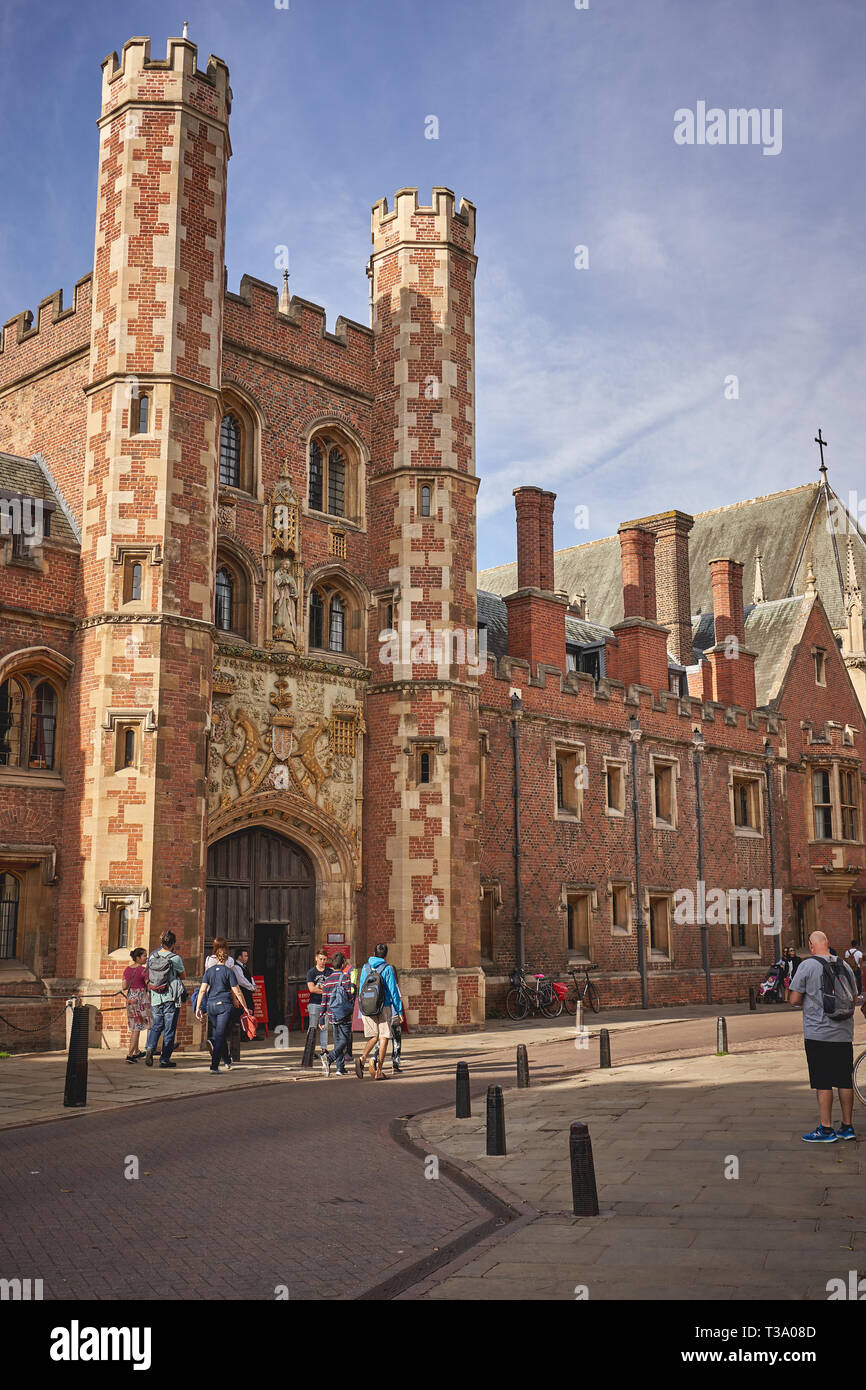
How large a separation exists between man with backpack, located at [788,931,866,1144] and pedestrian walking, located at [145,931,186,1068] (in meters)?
9.30

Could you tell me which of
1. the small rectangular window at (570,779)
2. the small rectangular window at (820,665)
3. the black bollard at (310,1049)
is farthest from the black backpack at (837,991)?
the small rectangular window at (820,665)

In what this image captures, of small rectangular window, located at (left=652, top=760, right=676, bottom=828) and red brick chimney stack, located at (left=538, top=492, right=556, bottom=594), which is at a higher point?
red brick chimney stack, located at (left=538, top=492, right=556, bottom=594)

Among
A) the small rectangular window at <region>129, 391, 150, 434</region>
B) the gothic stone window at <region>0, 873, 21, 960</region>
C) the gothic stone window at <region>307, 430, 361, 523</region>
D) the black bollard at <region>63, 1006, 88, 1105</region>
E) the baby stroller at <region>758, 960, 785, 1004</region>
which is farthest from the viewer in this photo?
the baby stroller at <region>758, 960, 785, 1004</region>

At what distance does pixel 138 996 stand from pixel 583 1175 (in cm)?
1071

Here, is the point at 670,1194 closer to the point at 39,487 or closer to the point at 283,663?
the point at 283,663

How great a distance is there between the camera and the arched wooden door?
2202 centimetres

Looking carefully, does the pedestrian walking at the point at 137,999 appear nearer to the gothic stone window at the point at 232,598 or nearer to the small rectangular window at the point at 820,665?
the gothic stone window at the point at 232,598

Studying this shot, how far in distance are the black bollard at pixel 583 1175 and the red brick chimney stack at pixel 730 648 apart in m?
28.4

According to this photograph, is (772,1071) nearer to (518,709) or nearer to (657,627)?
(518,709)

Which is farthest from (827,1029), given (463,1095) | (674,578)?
(674,578)

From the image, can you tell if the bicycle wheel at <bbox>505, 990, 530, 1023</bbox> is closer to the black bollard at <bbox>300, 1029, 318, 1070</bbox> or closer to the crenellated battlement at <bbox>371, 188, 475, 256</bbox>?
the black bollard at <bbox>300, 1029, 318, 1070</bbox>

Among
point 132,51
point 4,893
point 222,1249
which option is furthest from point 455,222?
point 222,1249

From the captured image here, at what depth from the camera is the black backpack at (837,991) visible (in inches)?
403

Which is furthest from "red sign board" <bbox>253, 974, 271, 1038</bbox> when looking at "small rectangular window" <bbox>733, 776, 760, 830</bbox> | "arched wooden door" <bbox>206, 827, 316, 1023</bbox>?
"small rectangular window" <bbox>733, 776, 760, 830</bbox>
